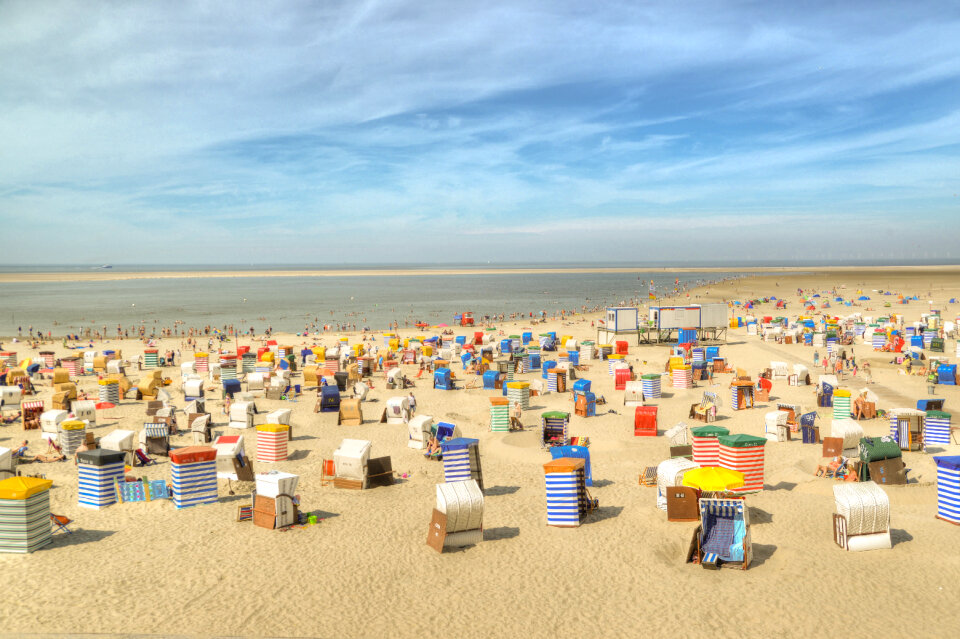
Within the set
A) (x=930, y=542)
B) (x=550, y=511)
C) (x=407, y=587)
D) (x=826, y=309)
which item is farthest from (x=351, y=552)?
(x=826, y=309)

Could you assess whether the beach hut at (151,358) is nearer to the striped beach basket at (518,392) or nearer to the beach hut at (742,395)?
the striped beach basket at (518,392)

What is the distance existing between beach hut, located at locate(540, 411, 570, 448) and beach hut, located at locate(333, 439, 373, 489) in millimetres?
6978

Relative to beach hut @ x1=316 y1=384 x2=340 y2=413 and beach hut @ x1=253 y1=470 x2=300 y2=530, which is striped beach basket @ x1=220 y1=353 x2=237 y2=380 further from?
beach hut @ x1=253 y1=470 x2=300 y2=530

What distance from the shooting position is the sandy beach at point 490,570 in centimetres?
1120

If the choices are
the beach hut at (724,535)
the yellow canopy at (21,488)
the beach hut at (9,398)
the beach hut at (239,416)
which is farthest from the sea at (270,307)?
the beach hut at (724,535)

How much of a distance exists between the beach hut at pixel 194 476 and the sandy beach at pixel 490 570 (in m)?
0.39

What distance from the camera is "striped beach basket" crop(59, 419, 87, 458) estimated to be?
22.3m

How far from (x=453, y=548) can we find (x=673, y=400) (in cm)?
1885

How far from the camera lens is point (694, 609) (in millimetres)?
11570

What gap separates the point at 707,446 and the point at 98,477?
17379 mm

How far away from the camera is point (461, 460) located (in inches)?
711

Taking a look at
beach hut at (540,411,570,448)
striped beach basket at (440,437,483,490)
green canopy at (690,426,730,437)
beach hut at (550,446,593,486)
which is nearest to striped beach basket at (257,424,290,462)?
striped beach basket at (440,437,483,490)

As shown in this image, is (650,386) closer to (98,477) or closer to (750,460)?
(750,460)

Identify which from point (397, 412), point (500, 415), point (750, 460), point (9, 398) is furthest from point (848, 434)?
point (9, 398)
